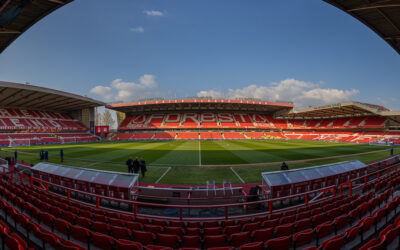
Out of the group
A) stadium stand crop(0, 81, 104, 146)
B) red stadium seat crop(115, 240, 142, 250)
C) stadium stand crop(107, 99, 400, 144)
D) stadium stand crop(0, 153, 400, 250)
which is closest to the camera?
red stadium seat crop(115, 240, 142, 250)

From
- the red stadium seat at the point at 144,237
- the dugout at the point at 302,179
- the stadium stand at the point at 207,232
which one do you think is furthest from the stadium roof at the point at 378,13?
the red stadium seat at the point at 144,237

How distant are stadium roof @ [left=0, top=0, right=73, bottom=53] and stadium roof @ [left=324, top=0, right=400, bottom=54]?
1230 cm

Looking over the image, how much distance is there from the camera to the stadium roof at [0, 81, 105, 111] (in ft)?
101

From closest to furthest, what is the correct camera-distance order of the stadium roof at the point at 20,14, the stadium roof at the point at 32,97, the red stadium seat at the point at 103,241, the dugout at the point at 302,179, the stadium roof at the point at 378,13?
the red stadium seat at the point at 103,241
the stadium roof at the point at 20,14
the stadium roof at the point at 378,13
the dugout at the point at 302,179
the stadium roof at the point at 32,97

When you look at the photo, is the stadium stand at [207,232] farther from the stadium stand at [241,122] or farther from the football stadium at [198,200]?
the stadium stand at [241,122]

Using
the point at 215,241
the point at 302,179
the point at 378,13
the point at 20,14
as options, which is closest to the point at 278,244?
the point at 215,241

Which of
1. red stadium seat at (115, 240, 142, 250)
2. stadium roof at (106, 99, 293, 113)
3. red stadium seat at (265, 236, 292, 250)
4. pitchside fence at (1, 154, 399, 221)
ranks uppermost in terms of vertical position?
stadium roof at (106, 99, 293, 113)

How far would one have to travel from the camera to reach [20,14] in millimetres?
7203

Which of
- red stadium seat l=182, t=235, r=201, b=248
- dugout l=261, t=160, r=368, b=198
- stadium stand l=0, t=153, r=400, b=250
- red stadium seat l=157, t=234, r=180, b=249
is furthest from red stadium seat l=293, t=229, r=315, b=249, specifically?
dugout l=261, t=160, r=368, b=198

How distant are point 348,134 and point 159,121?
5389cm

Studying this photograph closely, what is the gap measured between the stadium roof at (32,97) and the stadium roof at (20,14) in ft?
104

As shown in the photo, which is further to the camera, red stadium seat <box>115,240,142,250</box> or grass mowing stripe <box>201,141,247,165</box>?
grass mowing stripe <box>201,141,247,165</box>

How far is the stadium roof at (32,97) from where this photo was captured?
1209 inches

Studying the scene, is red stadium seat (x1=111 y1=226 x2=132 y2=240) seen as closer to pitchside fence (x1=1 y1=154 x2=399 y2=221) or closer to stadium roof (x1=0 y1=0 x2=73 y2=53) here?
pitchside fence (x1=1 y1=154 x2=399 y2=221)
